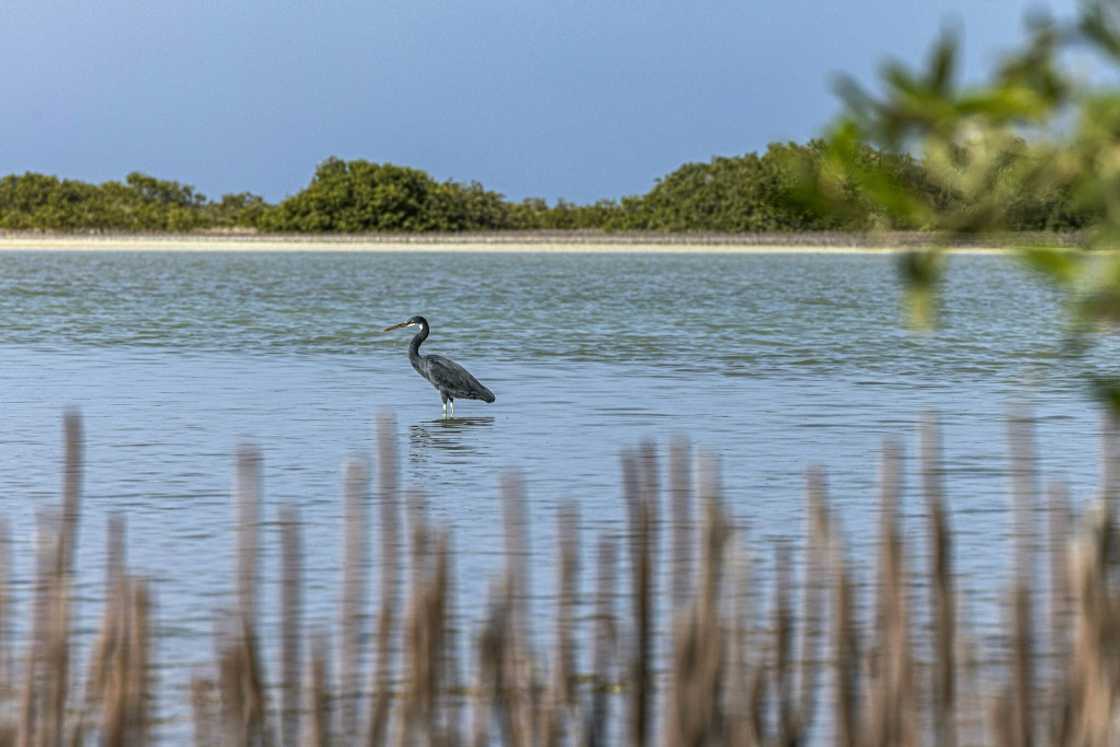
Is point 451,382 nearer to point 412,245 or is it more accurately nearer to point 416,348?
point 416,348

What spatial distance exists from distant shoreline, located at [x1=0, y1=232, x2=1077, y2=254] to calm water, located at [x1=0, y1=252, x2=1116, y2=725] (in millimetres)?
69869

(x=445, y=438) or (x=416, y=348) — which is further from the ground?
(x=416, y=348)

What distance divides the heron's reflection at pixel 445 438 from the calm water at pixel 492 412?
0.15 feet

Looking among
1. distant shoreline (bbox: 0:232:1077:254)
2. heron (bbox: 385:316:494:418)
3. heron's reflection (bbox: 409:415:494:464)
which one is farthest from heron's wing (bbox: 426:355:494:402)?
distant shoreline (bbox: 0:232:1077:254)

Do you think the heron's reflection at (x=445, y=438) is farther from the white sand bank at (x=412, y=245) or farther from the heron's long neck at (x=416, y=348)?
the white sand bank at (x=412, y=245)

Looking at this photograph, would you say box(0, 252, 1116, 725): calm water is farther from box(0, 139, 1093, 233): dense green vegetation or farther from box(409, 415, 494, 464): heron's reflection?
box(0, 139, 1093, 233): dense green vegetation

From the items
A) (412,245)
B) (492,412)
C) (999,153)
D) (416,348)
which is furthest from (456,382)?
(412,245)

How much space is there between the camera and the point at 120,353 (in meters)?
26.7

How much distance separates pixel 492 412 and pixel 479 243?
101179 mm

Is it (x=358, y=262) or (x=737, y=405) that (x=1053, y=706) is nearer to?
(x=737, y=405)

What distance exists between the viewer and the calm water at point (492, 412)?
10156 mm

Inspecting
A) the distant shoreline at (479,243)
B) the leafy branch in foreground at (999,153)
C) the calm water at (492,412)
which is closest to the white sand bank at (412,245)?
the distant shoreline at (479,243)

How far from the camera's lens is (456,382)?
17.7 metres

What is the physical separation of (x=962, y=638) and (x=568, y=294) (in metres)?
47.1
